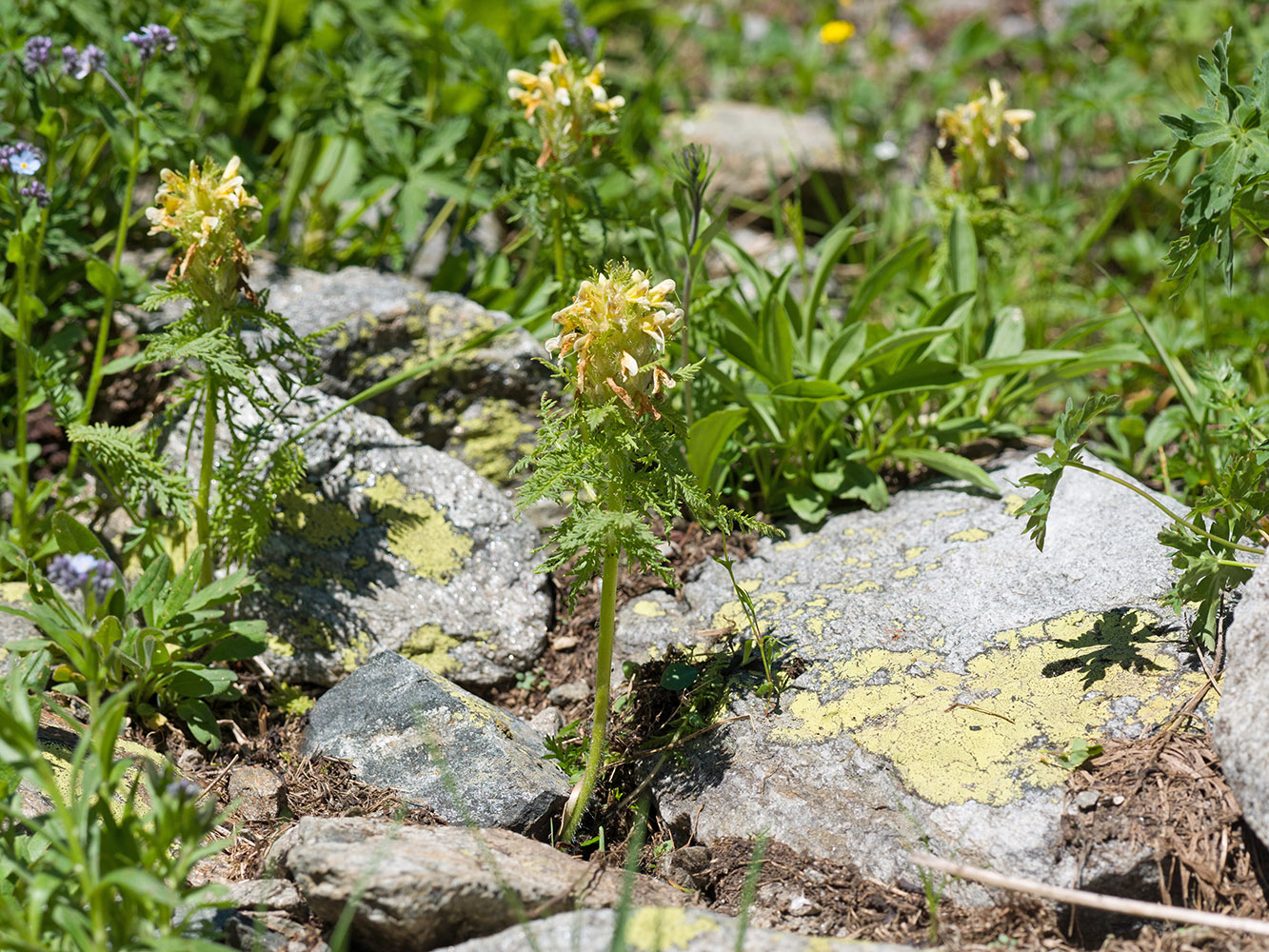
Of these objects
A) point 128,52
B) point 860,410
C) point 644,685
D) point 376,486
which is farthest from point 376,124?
point 644,685

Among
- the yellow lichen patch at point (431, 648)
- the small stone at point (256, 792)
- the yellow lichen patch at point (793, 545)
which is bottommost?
the small stone at point (256, 792)

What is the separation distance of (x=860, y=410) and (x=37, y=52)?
2845mm

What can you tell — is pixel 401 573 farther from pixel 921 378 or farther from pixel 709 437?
pixel 921 378

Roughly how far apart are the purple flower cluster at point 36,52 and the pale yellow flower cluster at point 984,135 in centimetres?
300

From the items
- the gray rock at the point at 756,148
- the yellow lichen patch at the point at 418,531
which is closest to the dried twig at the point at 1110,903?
the yellow lichen patch at the point at 418,531

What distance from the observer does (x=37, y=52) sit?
3082 mm

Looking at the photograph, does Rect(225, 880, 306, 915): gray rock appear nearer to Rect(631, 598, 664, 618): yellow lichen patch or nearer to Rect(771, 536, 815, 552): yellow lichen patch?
Rect(631, 598, 664, 618): yellow lichen patch

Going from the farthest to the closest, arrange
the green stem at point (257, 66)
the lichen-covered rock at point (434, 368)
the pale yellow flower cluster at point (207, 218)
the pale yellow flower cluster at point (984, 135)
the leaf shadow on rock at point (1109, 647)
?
1. the green stem at point (257, 66)
2. the pale yellow flower cluster at point (984, 135)
3. the lichen-covered rock at point (434, 368)
4. the pale yellow flower cluster at point (207, 218)
5. the leaf shadow on rock at point (1109, 647)

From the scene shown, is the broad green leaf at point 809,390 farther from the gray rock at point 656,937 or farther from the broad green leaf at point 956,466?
the gray rock at point 656,937

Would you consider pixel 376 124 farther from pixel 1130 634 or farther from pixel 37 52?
pixel 1130 634

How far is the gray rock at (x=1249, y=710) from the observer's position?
195cm

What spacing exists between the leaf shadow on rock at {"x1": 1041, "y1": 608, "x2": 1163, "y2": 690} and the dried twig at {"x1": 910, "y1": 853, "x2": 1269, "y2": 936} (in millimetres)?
599

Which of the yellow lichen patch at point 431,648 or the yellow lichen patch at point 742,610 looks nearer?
the yellow lichen patch at point 742,610

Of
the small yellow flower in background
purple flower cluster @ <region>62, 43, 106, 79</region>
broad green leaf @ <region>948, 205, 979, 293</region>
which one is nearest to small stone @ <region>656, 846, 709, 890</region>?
broad green leaf @ <region>948, 205, 979, 293</region>
